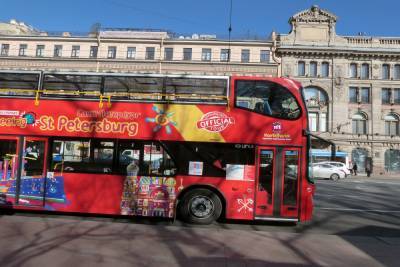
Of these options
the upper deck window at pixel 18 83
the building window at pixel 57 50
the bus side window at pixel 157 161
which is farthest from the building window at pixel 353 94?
the upper deck window at pixel 18 83

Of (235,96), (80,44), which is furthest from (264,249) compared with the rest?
(80,44)

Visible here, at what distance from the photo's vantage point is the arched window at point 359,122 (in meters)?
54.4

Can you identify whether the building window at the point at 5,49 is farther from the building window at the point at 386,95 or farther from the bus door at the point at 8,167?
the building window at the point at 386,95

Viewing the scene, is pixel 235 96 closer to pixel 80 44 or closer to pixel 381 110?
pixel 80 44

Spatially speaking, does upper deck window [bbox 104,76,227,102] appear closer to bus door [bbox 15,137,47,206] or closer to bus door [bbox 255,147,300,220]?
bus door [bbox 255,147,300,220]

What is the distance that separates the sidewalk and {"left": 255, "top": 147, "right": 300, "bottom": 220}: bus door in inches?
45.1

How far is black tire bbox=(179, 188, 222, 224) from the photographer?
30.9ft

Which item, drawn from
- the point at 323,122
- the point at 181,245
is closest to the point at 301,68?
the point at 323,122

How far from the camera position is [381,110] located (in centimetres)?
5403

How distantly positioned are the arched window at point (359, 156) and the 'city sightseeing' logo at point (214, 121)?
48005 millimetres

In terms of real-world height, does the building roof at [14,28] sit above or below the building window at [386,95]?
above

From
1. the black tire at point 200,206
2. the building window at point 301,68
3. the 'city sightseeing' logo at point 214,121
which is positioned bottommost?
the black tire at point 200,206

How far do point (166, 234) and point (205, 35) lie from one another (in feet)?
164

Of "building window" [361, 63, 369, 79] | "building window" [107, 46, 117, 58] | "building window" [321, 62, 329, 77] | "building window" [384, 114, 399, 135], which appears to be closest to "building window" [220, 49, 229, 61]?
"building window" [321, 62, 329, 77]
